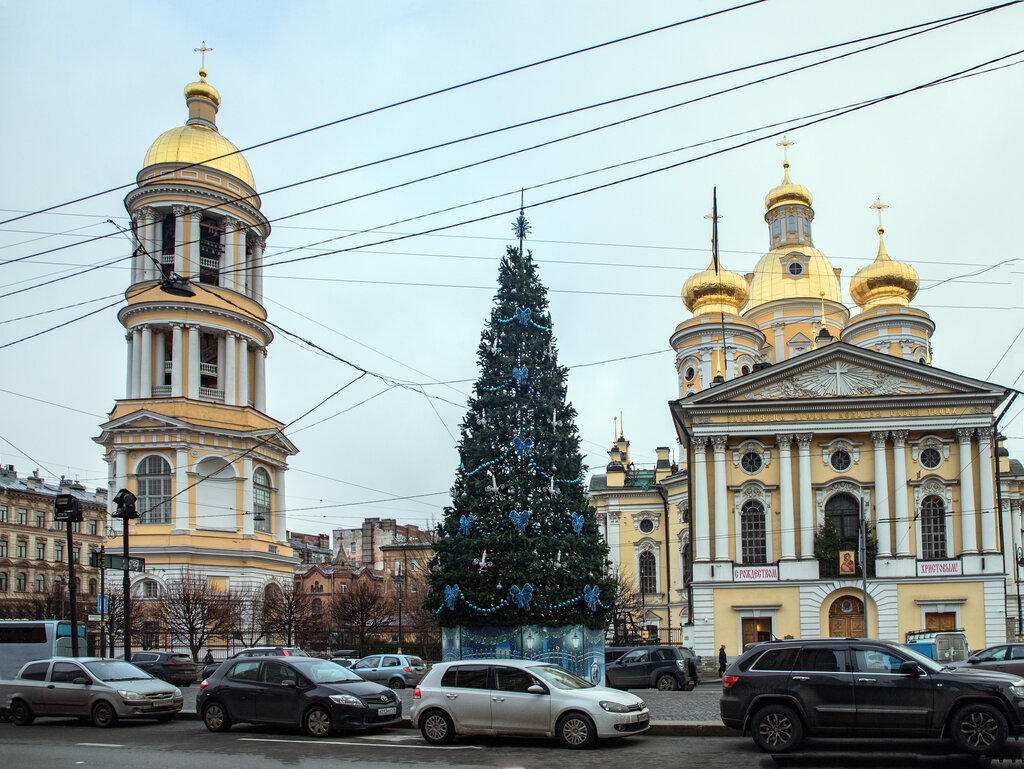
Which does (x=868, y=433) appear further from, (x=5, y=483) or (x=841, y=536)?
(x=5, y=483)

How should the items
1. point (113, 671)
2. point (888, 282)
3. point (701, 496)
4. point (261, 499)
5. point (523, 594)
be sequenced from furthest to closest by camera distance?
point (888, 282) → point (261, 499) → point (701, 496) → point (523, 594) → point (113, 671)

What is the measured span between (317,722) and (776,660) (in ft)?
25.2

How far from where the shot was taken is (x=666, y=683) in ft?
108

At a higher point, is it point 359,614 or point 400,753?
point 400,753

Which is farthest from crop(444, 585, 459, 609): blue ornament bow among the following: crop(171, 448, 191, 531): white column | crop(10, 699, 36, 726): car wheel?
crop(171, 448, 191, 531): white column

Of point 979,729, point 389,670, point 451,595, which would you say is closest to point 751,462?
point 389,670

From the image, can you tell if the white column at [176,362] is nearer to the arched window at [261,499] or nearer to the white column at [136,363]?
the white column at [136,363]

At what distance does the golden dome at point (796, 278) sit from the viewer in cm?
7375

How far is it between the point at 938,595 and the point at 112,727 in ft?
120

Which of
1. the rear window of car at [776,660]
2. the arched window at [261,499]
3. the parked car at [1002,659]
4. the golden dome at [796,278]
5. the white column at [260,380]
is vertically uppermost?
the golden dome at [796,278]

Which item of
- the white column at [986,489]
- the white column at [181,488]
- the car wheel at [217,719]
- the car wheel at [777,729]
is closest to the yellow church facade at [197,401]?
the white column at [181,488]

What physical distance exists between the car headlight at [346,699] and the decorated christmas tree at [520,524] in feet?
23.3

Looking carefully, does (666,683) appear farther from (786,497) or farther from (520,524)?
(786,497)

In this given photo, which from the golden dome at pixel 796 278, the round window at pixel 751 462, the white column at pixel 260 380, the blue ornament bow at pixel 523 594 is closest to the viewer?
the blue ornament bow at pixel 523 594
